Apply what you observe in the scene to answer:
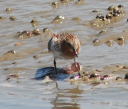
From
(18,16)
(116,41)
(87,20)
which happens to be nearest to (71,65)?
(116,41)

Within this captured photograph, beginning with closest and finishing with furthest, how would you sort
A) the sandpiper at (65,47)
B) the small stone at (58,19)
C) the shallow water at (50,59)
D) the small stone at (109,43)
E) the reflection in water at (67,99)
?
the reflection in water at (67,99), the shallow water at (50,59), the sandpiper at (65,47), the small stone at (109,43), the small stone at (58,19)

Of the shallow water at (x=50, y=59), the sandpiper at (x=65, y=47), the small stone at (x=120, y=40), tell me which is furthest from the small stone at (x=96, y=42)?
the sandpiper at (x=65, y=47)

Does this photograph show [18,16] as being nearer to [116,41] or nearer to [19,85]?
[116,41]

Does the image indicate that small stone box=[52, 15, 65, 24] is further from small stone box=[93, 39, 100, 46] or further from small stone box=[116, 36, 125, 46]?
small stone box=[116, 36, 125, 46]

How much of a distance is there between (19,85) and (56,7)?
16.4 feet

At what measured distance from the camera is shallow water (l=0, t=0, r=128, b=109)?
9.60 meters

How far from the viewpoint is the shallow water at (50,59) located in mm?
9602

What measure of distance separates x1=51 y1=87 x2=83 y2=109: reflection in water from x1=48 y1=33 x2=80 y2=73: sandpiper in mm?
1140

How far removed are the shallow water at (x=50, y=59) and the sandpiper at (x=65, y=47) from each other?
43cm

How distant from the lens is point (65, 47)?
11.4 m

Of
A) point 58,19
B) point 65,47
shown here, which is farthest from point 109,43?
point 58,19

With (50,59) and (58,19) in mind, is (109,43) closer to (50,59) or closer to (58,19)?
(50,59)

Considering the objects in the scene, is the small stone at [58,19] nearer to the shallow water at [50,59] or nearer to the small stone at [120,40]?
the shallow water at [50,59]

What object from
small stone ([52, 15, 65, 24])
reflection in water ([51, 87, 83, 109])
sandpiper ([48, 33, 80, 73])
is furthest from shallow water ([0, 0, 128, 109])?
sandpiper ([48, 33, 80, 73])
